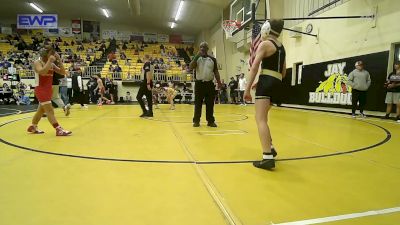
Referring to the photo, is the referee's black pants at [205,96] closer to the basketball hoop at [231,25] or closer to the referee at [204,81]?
the referee at [204,81]

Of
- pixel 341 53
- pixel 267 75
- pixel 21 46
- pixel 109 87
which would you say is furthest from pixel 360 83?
pixel 21 46

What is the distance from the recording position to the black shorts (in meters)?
3.10

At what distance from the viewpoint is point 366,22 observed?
9.66 meters

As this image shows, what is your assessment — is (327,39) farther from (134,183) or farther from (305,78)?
(134,183)

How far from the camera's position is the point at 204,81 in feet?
20.5

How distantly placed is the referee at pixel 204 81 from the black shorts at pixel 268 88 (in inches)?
119

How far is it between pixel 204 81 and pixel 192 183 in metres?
3.99

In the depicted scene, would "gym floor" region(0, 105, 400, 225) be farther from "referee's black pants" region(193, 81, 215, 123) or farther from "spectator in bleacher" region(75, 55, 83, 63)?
"spectator in bleacher" region(75, 55, 83, 63)

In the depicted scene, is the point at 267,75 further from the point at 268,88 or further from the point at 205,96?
the point at 205,96

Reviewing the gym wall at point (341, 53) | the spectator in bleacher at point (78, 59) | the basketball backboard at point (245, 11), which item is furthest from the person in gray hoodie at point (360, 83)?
the spectator in bleacher at point (78, 59)

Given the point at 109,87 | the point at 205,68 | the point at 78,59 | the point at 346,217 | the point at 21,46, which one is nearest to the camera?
the point at 346,217

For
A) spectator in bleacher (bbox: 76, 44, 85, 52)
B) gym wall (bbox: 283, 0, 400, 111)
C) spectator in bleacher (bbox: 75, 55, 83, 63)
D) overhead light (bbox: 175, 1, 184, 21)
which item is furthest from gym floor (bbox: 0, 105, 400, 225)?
spectator in bleacher (bbox: 76, 44, 85, 52)

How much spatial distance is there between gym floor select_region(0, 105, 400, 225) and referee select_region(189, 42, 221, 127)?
1923 millimetres

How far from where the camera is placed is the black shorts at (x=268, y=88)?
3.10 meters
